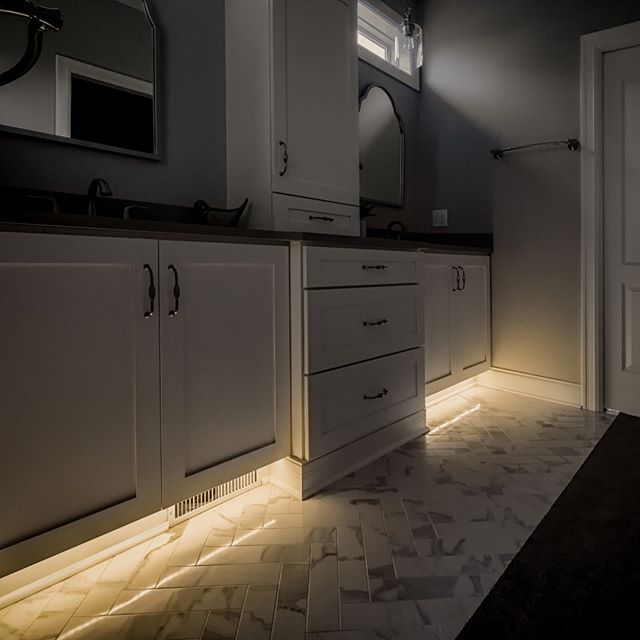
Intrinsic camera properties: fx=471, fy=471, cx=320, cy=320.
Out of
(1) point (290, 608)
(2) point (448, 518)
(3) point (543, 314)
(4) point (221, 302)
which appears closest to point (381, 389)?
(2) point (448, 518)

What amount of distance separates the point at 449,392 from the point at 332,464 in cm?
134

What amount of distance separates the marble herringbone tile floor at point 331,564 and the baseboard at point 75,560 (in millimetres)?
24

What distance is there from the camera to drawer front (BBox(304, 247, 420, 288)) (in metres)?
1.58

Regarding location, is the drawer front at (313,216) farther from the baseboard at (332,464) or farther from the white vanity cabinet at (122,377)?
the baseboard at (332,464)

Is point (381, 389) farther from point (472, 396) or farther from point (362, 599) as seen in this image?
point (472, 396)

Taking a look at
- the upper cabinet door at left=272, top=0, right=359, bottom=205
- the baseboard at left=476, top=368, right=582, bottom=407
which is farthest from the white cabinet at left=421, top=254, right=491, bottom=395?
the upper cabinet door at left=272, top=0, right=359, bottom=205

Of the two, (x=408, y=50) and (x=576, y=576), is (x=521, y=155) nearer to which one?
(x=408, y=50)

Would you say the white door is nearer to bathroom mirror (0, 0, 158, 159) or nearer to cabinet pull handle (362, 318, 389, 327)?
cabinet pull handle (362, 318, 389, 327)

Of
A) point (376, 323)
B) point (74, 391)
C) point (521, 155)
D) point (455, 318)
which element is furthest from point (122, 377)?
point (521, 155)

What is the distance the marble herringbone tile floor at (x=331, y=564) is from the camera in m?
1.03

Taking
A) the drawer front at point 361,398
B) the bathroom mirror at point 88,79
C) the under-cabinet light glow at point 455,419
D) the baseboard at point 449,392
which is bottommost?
the under-cabinet light glow at point 455,419

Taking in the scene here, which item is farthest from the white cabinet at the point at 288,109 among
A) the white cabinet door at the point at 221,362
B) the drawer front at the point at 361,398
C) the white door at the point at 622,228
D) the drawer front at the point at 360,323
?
the white door at the point at 622,228

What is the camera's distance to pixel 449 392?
9.28ft

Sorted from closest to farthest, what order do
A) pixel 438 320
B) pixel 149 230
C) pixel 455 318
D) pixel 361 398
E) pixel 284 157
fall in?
pixel 149 230 → pixel 361 398 → pixel 284 157 → pixel 438 320 → pixel 455 318
